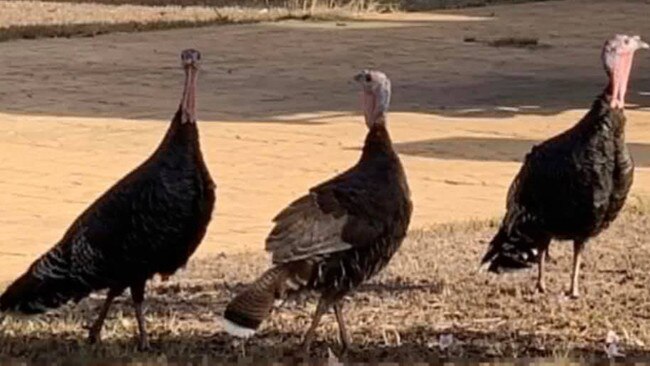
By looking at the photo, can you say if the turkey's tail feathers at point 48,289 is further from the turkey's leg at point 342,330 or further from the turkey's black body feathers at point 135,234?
the turkey's leg at point 342,330

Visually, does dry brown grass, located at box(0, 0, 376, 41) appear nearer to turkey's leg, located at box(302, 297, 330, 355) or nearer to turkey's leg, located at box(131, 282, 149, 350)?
turkey's leg, located at box(131, 282, 149, 350)

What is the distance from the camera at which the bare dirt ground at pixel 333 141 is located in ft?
32.3

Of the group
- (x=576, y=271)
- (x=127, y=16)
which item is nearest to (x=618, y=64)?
(x=576, y=271)

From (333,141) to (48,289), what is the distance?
Result: 906cm

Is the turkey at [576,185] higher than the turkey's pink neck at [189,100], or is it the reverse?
the turkey's pink neck at [189,100]

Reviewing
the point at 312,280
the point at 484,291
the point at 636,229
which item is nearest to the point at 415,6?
the point at 636,229

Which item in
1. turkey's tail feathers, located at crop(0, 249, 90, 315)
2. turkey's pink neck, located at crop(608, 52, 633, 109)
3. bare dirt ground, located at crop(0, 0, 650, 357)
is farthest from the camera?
turkey's pink neck, located at crop(608, 52, 633, 109)

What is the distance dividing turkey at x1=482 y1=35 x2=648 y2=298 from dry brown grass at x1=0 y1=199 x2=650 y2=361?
0.34m

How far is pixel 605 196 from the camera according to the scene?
10.2 meters

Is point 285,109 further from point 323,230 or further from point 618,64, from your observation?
point 323,230

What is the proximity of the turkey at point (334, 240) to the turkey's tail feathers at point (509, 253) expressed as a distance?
2.06 m

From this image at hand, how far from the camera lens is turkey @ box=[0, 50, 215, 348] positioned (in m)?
8.47

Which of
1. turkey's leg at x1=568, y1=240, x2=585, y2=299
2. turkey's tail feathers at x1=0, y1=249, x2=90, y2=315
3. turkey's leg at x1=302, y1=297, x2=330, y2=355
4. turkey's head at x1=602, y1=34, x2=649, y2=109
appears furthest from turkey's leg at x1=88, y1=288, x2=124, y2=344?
turkey's head at x1=602, y1=34, x2=649, y2=109

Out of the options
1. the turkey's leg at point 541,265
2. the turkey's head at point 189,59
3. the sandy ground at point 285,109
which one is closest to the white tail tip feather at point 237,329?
the turkey's head at point 189,59
